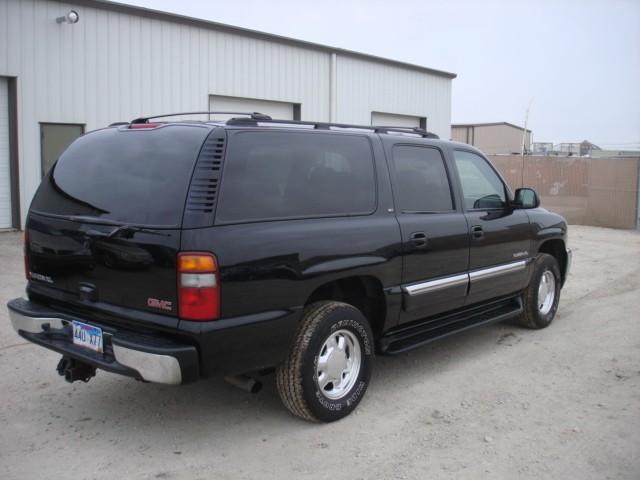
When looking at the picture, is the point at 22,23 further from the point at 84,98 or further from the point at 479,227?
the point at 479,227

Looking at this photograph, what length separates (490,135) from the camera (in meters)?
42.4

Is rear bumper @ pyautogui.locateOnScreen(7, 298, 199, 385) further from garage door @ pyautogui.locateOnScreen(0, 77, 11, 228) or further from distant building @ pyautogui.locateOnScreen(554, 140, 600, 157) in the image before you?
distant building @ pyautogui.locateOnScreen(554, 140, 600, 157)

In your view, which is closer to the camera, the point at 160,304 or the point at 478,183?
the point at 160,304

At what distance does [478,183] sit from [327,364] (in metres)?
2.56

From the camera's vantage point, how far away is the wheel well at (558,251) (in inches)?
272

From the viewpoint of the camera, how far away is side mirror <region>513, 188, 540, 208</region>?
19.9ft

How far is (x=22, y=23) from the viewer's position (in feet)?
38.7

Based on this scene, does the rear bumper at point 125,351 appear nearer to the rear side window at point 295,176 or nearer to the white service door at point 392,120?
the rear side window at point 295,176

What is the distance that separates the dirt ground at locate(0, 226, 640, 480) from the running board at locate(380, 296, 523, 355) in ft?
1.14

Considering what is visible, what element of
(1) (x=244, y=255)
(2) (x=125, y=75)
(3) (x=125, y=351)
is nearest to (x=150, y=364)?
(3) (x=125, y=351)

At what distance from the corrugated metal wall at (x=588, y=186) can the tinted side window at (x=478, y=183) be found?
12.0m

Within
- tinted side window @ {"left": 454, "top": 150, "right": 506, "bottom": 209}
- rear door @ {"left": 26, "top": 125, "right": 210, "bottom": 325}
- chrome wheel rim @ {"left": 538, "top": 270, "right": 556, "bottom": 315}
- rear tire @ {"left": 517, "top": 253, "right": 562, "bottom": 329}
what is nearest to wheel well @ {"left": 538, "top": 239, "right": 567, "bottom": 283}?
rear tire @ {"left": 517, "top": 253, "right": 562, "bottom": 329}

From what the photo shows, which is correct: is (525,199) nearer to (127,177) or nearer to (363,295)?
(363,295)

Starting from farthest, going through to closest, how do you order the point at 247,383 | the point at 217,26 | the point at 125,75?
1. the point at 217,26
2. the point at 125,75
3. the point at 247,383
